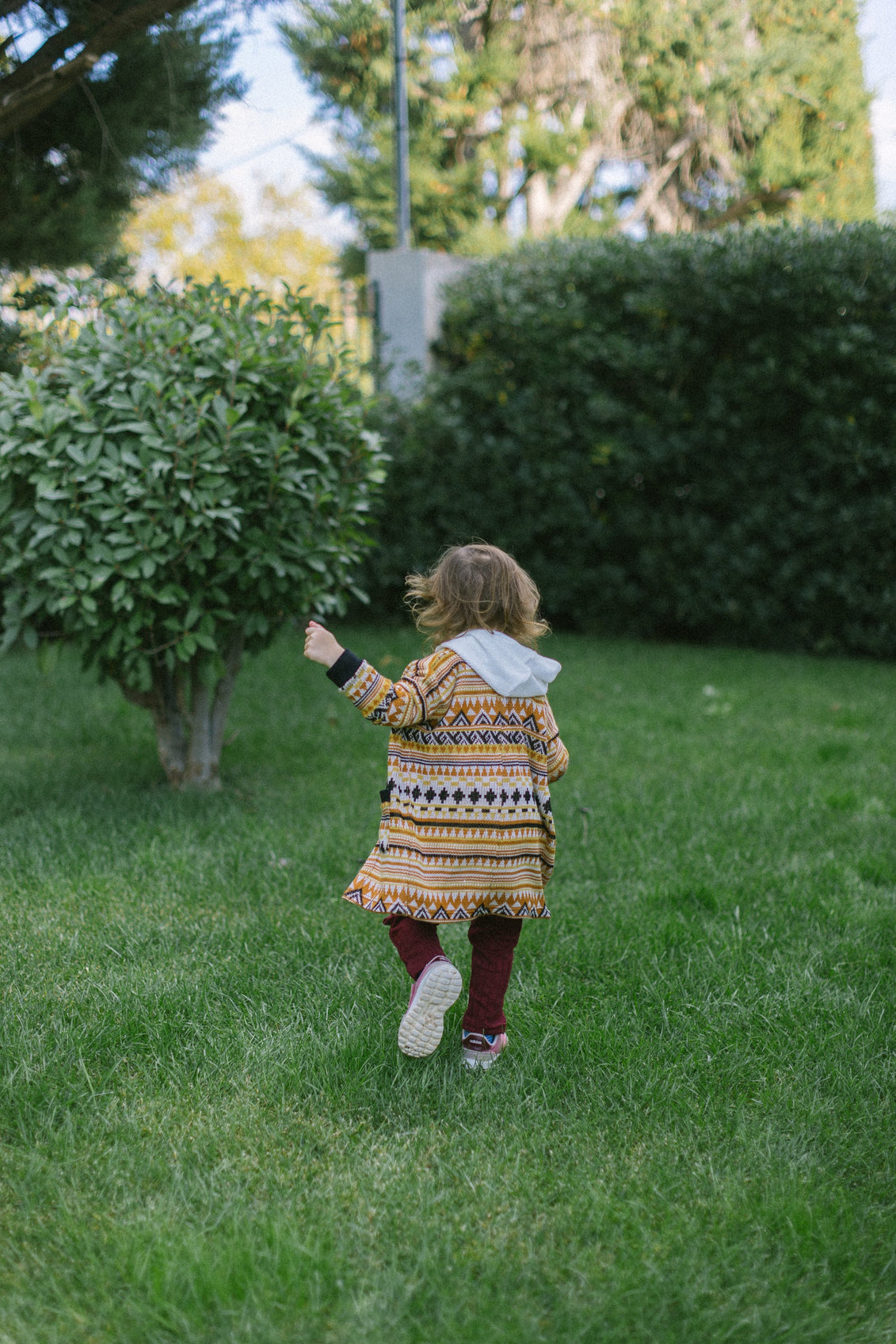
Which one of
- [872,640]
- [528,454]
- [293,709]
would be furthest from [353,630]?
[872,640]

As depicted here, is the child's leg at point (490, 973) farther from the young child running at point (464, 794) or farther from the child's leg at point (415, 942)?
the child's leg at point (415, 942)

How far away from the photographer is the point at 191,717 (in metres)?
4.55

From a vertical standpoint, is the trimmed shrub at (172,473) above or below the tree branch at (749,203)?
below

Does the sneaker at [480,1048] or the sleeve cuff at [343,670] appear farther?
the sneaker at [480,1048]

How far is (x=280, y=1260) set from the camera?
171 cm

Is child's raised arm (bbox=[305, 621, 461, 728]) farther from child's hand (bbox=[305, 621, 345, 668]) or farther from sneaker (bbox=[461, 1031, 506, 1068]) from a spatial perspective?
sneaker (bbox=[461, 1031, 506, 1068])

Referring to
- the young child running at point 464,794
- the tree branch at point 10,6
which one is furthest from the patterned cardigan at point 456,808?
the tree branch at point 10,6

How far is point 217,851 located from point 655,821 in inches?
65.0

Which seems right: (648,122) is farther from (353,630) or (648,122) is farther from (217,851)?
(217,851)

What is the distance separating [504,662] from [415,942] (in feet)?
2.10

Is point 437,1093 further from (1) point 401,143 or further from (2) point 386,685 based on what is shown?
(1) point 401,143

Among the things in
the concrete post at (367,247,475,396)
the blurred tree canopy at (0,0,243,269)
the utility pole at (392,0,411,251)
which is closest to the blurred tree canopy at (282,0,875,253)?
the utility pole at (392,0,411,251)

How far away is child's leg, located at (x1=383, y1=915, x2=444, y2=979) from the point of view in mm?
2381

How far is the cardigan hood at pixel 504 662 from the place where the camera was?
93.0 inches
